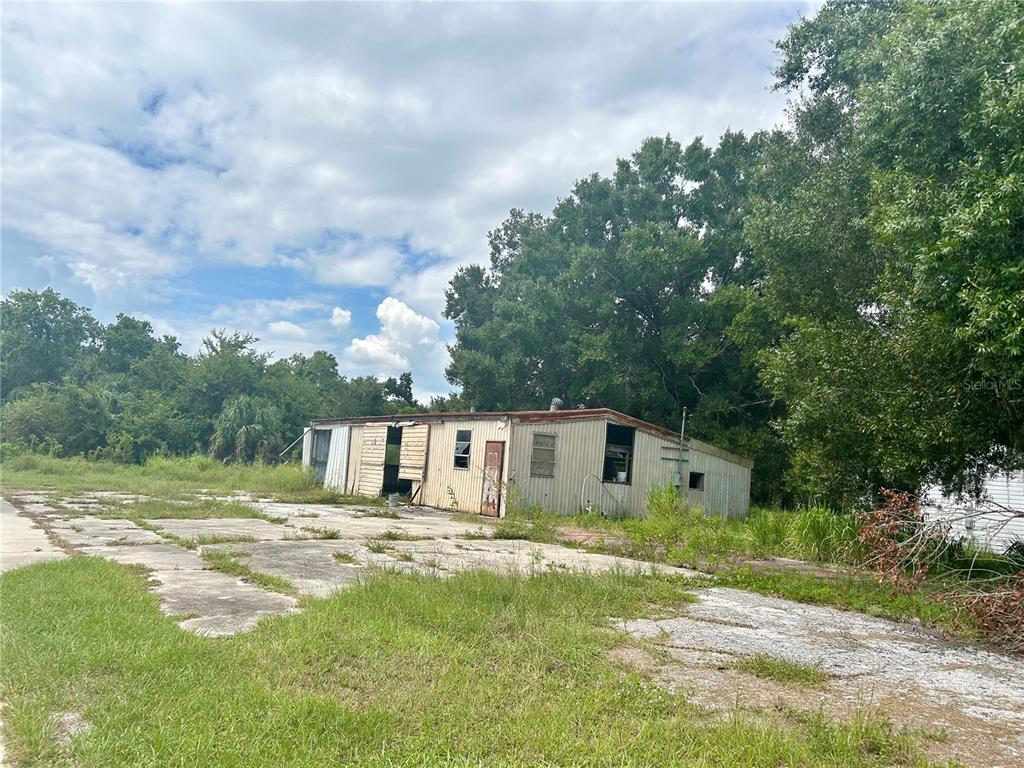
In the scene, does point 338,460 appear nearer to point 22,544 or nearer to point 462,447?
point 462,447

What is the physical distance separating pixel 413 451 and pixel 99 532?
33.5 feet

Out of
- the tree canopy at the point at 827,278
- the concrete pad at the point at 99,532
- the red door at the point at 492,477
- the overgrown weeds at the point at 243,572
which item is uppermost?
the tree canopy at the point at 827,278

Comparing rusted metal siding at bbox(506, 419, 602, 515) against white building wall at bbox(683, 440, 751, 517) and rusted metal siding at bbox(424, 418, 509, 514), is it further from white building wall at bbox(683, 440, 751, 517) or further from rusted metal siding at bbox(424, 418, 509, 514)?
white building wall at bbox(683, 440, 751, 517)

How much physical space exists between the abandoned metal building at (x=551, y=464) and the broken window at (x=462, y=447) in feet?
0.08

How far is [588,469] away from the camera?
15.9 metres

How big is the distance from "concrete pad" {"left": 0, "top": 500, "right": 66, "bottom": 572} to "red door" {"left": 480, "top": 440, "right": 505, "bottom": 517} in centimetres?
856

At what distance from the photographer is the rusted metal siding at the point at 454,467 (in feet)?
51.7

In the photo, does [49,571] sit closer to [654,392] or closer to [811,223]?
[811,223]

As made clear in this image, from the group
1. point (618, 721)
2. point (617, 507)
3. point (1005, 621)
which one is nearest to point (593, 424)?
point (617, 507)

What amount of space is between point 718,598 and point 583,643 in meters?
2.63

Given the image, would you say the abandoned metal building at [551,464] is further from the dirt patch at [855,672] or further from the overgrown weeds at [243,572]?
the dirt patch at [855,672]

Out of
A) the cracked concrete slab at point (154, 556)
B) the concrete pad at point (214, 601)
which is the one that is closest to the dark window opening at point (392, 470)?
the cracked concrete slab at point (154, 556)

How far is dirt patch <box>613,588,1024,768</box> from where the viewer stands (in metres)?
3.15

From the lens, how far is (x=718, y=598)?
630cm
